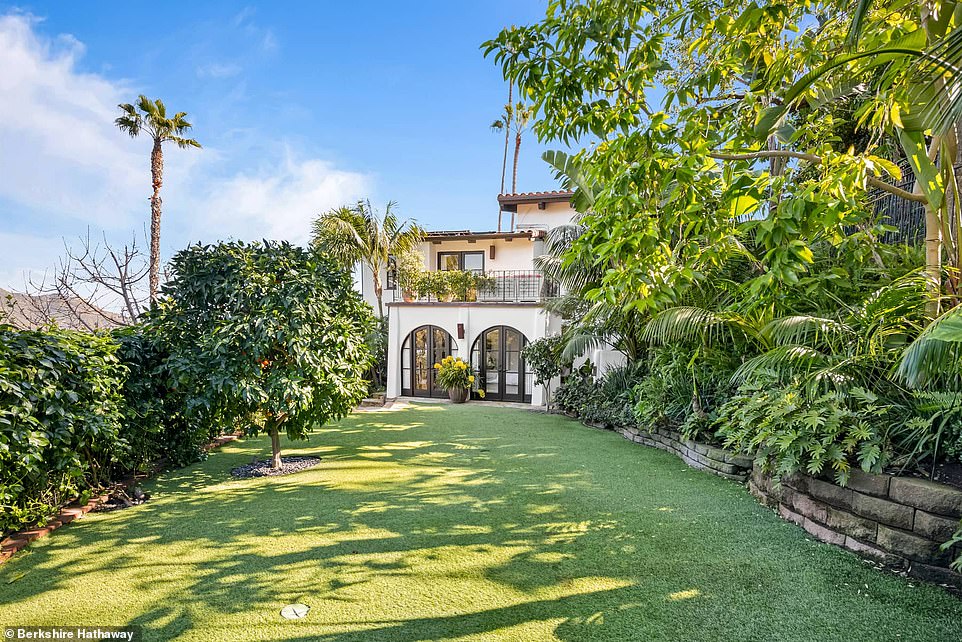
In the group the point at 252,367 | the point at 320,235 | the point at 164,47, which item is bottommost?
the point at 252,367

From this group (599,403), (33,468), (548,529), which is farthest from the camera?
(599,403)

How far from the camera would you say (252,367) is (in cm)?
585

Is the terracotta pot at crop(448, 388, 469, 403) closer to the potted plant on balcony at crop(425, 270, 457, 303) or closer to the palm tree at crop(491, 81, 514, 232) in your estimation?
the potted plant on balcony at crop(425, 270, 457, 303)

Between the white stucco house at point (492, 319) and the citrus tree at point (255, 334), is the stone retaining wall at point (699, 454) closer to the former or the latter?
the citrus tree at point (255, 334)

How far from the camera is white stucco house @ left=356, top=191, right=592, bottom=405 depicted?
15.2m

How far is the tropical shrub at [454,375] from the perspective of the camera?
48.6ft

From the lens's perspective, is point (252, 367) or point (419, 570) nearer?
point (419, 570)

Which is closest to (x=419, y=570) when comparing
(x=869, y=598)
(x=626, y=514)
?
(x=626, y=514)

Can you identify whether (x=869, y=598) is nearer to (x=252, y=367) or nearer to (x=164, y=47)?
(x=252, y=367)

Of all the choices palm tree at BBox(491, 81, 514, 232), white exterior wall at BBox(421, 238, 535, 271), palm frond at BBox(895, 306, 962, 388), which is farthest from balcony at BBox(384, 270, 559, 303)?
palm tree at BBox(491, 81, 514, 232)

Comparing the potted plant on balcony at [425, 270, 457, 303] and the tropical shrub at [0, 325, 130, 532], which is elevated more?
the potted plant on balcony at [425, 270, 457, 303]

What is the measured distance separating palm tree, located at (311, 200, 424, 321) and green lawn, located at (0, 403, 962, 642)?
11.7m

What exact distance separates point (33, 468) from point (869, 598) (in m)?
6.35

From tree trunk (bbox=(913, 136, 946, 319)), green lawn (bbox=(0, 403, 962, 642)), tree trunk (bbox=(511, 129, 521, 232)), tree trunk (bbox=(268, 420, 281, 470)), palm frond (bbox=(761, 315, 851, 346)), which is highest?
tree trunk (bbox=(511, 129, 521, 232))
